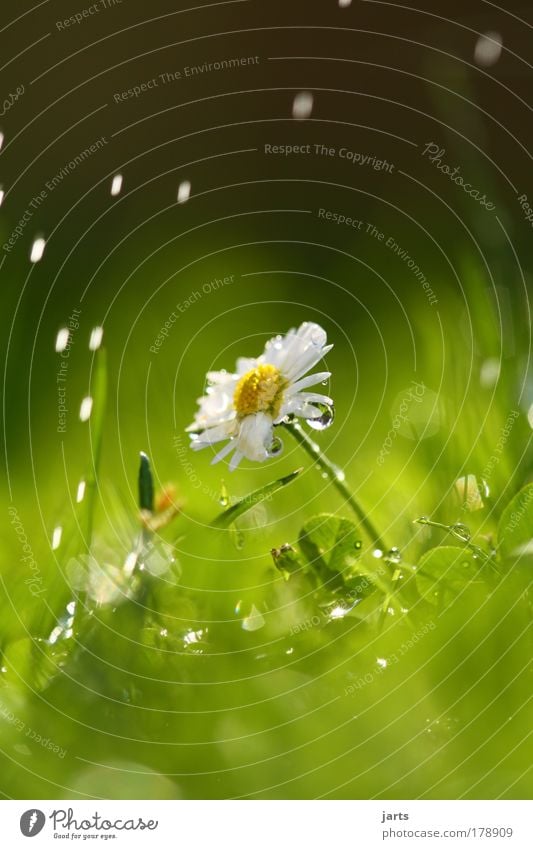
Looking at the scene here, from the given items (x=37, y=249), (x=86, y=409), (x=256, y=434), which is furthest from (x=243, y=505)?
(x=37, y=249)

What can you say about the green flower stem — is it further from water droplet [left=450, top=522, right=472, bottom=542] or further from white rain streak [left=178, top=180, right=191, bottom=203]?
white rain streak [left=178, top=180, right=191, bottom=203]

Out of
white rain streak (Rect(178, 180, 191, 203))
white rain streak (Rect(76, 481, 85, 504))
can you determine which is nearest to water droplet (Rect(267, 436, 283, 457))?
white rain streak (Rect(76, 481, 85, 504))

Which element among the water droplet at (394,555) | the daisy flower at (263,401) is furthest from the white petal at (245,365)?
the water droplet at (394,555)

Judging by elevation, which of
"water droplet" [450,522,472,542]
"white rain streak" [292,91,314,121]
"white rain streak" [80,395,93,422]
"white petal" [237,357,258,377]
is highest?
"white rain streak" [292,91,314,121]

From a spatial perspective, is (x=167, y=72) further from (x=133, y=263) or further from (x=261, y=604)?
(x=261, y=604)

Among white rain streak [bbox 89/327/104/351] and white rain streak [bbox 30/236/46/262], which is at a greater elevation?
white rain streak [bbox 30/236/46/262]

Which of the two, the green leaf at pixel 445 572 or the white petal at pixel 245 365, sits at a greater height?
the white petal at pixel 245 365

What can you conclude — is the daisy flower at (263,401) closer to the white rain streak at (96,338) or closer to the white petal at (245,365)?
the white petal at (245,365)
